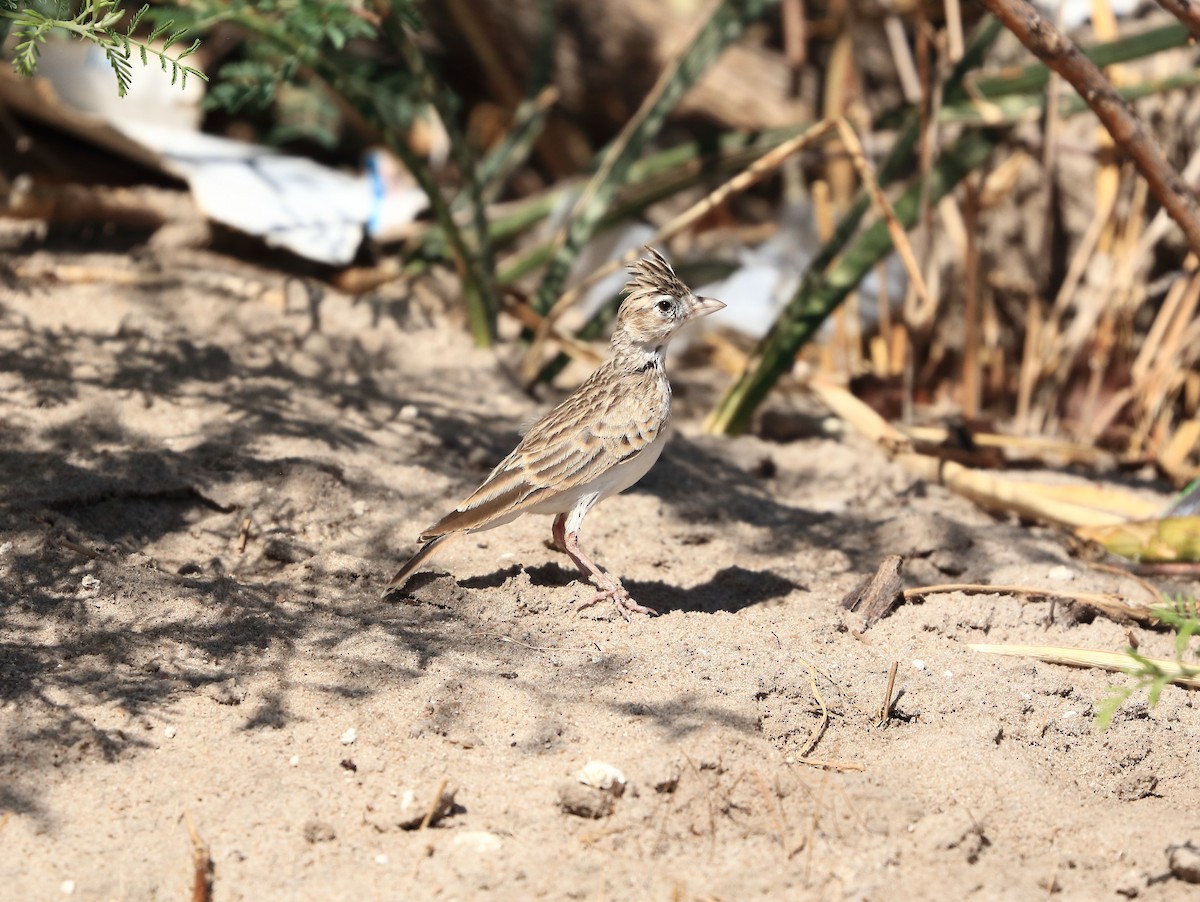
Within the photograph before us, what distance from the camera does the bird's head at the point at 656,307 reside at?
425 cm

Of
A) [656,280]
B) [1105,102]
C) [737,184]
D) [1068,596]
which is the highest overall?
[1105,102]

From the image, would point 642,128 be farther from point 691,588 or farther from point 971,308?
point 691,588

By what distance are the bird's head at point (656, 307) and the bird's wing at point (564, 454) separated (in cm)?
25

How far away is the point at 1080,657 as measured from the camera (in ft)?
12.4

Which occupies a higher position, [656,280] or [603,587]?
[656,280]

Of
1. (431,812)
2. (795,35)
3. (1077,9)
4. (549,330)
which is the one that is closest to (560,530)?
(431,812)

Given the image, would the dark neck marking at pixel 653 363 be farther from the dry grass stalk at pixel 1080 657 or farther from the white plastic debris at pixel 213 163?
the white plastic debris at pixel 213 163

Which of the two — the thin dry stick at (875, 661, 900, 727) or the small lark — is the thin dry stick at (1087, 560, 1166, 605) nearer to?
the thin dry stick at (875, 661, 900, 727)

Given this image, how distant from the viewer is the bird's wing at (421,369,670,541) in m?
3.77

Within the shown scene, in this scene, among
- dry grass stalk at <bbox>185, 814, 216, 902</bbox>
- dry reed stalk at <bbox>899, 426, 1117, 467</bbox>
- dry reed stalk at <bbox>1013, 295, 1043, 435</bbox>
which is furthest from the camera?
dry reed stalk at <bbox>1013, 295, 1043, 435</bbox>

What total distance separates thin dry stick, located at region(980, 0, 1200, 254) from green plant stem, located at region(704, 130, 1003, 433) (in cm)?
111

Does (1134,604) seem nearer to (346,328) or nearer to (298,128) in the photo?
(346,328)

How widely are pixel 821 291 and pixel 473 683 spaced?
254cm

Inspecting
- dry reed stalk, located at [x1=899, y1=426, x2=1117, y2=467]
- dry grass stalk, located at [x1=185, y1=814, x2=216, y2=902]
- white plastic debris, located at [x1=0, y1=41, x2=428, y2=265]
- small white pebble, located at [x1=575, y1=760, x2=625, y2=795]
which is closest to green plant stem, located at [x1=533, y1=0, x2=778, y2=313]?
white plastic debris, located at [x1=0, y1=41, x2=428, y2=265]
